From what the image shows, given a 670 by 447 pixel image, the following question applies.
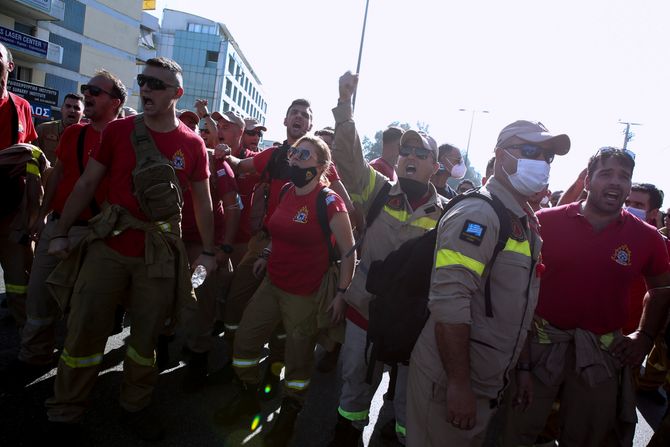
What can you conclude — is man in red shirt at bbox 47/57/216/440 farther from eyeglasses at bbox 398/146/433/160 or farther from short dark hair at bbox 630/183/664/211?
short dark hair at bbox 630/183/664/211

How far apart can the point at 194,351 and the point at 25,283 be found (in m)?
1.63

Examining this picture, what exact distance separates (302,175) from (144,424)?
2.04 metres

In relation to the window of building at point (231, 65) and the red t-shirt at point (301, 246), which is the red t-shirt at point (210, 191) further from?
the window of building at point (231, 65)

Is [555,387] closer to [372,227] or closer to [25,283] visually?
[372,227]

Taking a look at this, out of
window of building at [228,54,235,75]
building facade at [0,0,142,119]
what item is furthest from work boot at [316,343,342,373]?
window of building at [228,54,235,75]

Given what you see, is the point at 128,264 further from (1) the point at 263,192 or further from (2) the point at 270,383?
(1) the point at 263,192

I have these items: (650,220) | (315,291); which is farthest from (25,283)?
(650,220)

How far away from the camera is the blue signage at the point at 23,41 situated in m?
27.5

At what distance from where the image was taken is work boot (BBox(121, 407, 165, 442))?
120 inches

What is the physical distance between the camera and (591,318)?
286 cm

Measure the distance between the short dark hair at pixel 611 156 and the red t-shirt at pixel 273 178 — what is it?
1.91 meters

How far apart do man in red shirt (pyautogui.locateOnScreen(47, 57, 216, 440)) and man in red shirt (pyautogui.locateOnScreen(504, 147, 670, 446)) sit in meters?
2.37

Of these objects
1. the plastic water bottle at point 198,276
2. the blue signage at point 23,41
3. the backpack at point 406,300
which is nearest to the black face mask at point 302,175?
the plastic water bottle at point 198,276

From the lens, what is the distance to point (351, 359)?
10.6 feet
